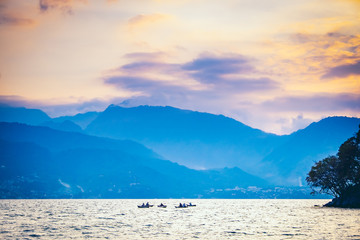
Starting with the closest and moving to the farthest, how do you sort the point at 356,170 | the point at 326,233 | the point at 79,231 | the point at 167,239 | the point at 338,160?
the point at 167,239, the point at 326,233, the point at 79,231, the point at 356,170, the point at 338,160

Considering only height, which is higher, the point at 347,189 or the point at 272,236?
the point at 347,189

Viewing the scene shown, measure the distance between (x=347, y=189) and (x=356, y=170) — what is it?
8.38m

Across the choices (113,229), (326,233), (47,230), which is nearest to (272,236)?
(326,233)

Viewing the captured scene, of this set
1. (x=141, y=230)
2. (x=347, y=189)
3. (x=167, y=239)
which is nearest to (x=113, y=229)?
(x=141, y=230)

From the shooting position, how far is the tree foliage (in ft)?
533

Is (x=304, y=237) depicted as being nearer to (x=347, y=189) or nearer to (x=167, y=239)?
(x=167, y=239)

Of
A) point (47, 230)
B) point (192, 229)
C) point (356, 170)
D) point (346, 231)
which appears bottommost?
point (346, 231)

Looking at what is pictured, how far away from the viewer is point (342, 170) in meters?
164

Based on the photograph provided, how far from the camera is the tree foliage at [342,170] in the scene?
533 ft

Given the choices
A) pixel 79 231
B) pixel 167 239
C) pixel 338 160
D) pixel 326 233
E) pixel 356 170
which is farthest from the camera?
pixel 338 160

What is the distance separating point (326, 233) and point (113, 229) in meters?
44.8

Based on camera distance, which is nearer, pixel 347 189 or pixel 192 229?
pixel 192 229

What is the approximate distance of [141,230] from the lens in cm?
9481

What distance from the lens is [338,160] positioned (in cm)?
17650
